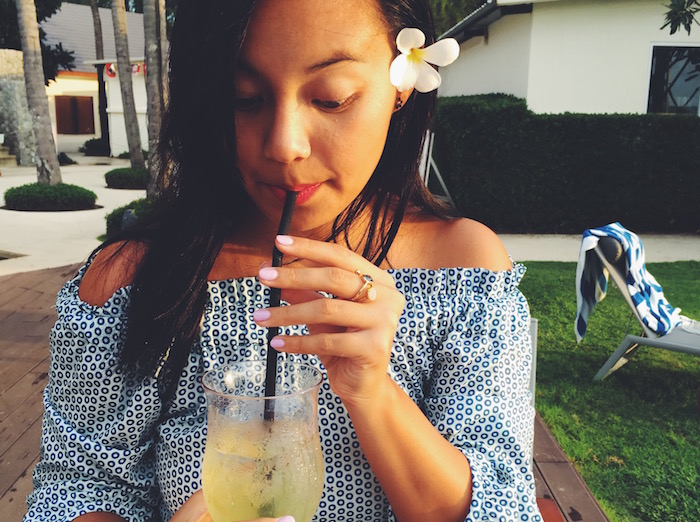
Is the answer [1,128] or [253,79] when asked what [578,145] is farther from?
[1,128]

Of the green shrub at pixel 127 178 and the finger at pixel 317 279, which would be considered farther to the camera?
the green shrub at pixel 127 178

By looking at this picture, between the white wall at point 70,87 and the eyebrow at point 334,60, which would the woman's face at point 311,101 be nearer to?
the eyebrow at point 334,60

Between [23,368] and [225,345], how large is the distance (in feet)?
12.2

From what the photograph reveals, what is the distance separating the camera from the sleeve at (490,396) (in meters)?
1.22

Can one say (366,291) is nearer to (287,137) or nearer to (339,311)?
(339,311)

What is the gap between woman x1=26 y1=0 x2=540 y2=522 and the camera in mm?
1100

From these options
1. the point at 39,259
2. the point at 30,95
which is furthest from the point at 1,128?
the point at 39,259

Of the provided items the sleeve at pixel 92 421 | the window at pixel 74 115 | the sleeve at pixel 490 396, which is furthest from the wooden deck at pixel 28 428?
the window at pixel 74 115

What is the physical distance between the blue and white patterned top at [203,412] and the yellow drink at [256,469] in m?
0.37

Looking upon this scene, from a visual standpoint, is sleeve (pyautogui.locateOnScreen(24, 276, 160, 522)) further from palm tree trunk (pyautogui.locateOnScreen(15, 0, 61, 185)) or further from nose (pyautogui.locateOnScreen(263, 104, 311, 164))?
palm tree trunk (pyautogui.locateOnScreen(15, 0, 61, 185))

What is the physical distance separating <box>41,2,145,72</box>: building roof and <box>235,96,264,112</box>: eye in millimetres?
33839

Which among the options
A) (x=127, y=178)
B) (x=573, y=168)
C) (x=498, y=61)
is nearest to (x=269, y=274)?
(x=573, y=168)

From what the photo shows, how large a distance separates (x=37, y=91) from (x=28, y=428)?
28.7 ft

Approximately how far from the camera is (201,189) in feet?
4.61
